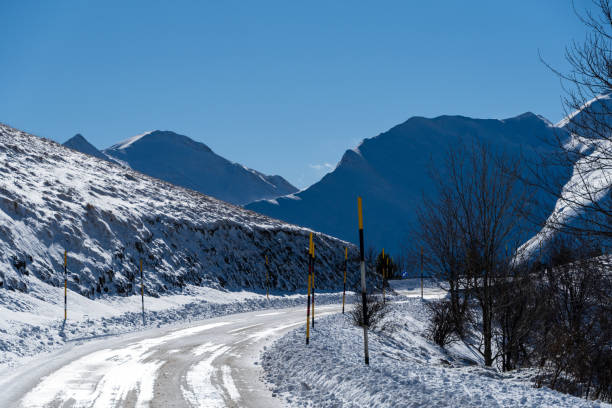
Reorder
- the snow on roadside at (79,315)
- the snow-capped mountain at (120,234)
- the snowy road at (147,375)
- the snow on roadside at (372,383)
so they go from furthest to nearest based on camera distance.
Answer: the snow-capped mountain at (120,234), the snow on roadside at (79,315), the snowy road at (147,375), the snow on roadside at (372,383)

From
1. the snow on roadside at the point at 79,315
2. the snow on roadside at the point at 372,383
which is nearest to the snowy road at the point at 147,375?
the snow on roadside at the point at 372,383

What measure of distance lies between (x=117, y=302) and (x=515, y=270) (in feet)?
64.8

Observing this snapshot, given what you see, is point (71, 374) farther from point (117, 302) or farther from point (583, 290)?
point (583, 290)

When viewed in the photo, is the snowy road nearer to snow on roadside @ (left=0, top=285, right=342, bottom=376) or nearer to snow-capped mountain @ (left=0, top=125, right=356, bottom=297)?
snow on roadside @ (left=0, top=285, right=342, bottom=376)

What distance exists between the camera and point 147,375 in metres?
10.4

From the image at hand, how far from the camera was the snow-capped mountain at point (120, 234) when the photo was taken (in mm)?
27219

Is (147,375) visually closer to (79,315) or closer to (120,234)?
(79,315)

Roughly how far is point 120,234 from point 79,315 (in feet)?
43.9

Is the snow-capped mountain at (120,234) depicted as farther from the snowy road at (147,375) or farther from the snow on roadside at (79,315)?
the snowy road at (147,375)

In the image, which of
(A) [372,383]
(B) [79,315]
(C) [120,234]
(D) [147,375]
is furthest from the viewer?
(C) [120,234]

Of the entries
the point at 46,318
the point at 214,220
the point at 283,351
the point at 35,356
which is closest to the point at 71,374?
the point at 35,356

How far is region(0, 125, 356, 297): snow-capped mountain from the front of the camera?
89.3 feet

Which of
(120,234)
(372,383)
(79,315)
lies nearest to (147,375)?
(372,383)

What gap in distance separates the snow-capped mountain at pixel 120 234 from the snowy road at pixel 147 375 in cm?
1041
